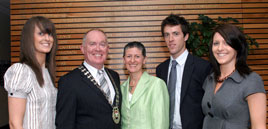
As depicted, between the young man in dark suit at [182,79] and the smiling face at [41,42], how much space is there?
4.44 ft

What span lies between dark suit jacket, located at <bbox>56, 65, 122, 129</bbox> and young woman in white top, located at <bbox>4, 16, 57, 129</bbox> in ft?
0.45

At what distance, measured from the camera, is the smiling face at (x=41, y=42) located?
206 cm

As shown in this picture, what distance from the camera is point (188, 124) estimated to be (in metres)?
2.38

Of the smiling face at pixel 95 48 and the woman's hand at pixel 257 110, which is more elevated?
the smiling face at pixel 95 48

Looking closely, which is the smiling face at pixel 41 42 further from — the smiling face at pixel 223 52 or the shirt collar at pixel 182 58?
the smiling face at pixel 223 52

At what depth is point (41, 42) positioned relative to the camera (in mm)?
2086

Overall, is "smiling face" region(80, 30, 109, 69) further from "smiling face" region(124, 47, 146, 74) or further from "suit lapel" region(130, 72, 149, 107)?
"suit lapel" region(130, 72, 149, 107)

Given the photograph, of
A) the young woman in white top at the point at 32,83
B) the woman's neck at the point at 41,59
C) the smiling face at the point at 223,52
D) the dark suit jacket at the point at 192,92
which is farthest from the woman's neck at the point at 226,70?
the woman's neck at the point at 41,59

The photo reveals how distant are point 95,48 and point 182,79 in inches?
39.3

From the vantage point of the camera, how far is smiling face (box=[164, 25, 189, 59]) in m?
2.68

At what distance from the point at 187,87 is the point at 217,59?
1.56 ft

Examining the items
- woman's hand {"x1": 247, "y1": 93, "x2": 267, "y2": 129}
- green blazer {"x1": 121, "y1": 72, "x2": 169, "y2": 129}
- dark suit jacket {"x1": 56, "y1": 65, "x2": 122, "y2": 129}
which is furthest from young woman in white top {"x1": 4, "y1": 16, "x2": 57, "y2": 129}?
woman's hand {"x1": 247, "y1": 93, "x2": 267, "y2": 129}

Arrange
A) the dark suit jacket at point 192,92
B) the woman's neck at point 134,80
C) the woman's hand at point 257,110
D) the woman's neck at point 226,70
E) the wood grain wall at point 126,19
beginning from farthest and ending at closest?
the wood grain wall at point 126,19 < the woman's neck at point 134,80 < the dark suit jacket at point 192,92 < the woman's neck at point 226,70 < the woman's hand at point 257,110

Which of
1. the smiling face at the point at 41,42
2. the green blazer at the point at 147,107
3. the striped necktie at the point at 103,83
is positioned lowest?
the green blazer at the point at 147,107
